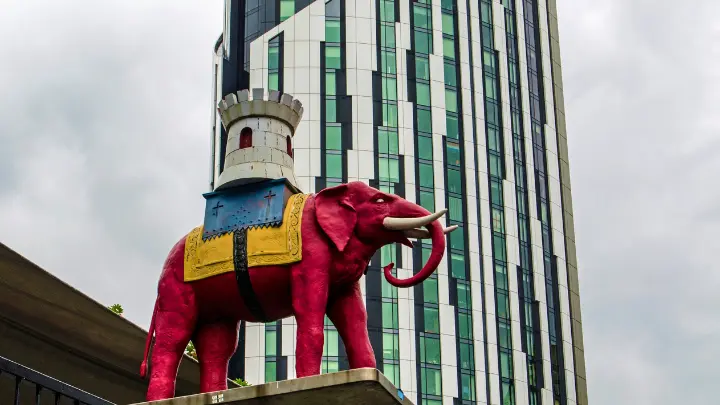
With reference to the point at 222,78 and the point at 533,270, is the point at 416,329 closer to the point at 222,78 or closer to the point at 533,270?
the point at 533,270

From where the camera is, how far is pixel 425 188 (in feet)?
219

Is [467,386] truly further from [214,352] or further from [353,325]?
[353,325]

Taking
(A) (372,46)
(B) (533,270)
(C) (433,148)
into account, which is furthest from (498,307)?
(A) (372,46)

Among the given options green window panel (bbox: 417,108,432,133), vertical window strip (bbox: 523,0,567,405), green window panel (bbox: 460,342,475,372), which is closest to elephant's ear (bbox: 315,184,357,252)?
green window panel (bbox: 460,342,475,372)

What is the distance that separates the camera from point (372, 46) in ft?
224

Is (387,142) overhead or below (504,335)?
overhead

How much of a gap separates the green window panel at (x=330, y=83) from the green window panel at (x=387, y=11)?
4288mm

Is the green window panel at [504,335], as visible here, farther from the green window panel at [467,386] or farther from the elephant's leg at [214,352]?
the elephant's leg at [214,352]

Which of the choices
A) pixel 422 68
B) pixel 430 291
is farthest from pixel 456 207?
pixel 422 68

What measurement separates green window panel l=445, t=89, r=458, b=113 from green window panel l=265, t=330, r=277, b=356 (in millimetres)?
15525

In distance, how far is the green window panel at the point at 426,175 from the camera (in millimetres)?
66812

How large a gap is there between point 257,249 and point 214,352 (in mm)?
1483

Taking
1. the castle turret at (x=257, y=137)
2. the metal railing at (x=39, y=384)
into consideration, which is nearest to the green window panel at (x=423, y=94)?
the castle turret at (x=257, y=137)

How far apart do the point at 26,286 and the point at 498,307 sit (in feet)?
170
